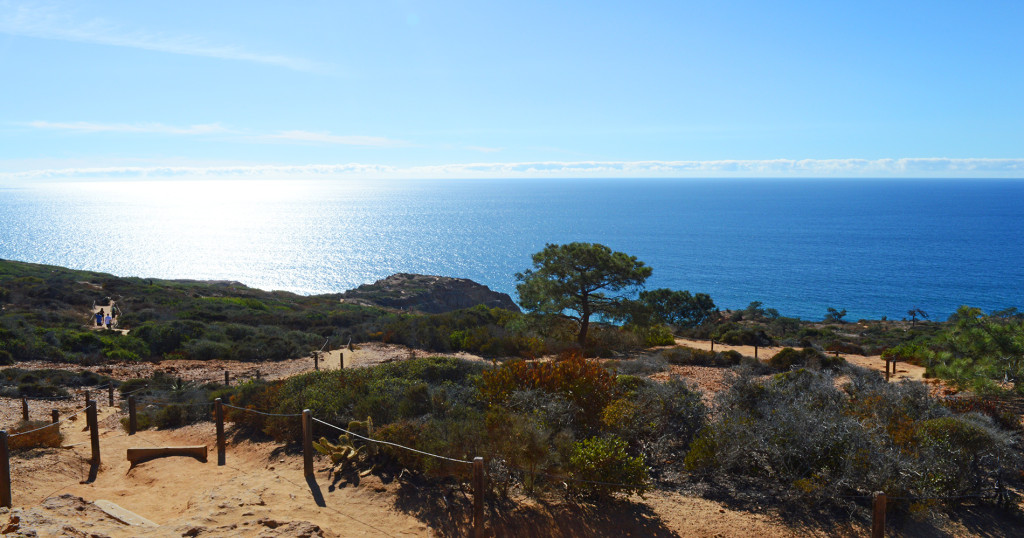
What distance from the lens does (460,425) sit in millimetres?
8266

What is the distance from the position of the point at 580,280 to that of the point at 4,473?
56.3 feet

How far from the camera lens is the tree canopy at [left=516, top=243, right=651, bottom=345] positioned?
2153cm

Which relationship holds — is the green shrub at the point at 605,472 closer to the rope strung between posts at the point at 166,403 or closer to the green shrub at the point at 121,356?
the rope strung between posts at the point at 166,403

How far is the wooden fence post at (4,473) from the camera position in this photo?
6762mm

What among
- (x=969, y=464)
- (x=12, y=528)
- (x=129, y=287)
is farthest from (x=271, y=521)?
(x=129, y=287)

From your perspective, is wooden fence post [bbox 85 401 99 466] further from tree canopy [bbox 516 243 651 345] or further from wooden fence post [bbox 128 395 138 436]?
tree canopy [bbox 516 243 651 345]

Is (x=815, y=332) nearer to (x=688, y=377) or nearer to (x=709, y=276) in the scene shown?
(x=688, y=377)

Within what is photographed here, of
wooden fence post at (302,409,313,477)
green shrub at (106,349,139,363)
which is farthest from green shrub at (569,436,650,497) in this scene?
green shrub at (106,349,139,363)

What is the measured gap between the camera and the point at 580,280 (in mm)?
21656

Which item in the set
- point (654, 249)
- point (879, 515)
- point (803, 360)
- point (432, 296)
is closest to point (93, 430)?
point (879, 515)

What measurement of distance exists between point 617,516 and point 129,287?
4009 cm

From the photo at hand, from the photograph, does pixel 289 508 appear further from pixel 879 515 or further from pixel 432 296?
pixel 432 296

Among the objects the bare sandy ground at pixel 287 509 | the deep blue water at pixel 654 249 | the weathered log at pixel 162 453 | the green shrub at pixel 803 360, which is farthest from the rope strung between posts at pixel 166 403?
the deep blue water at pixel 654 249

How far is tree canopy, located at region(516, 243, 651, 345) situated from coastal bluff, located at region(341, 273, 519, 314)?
2481 cm
